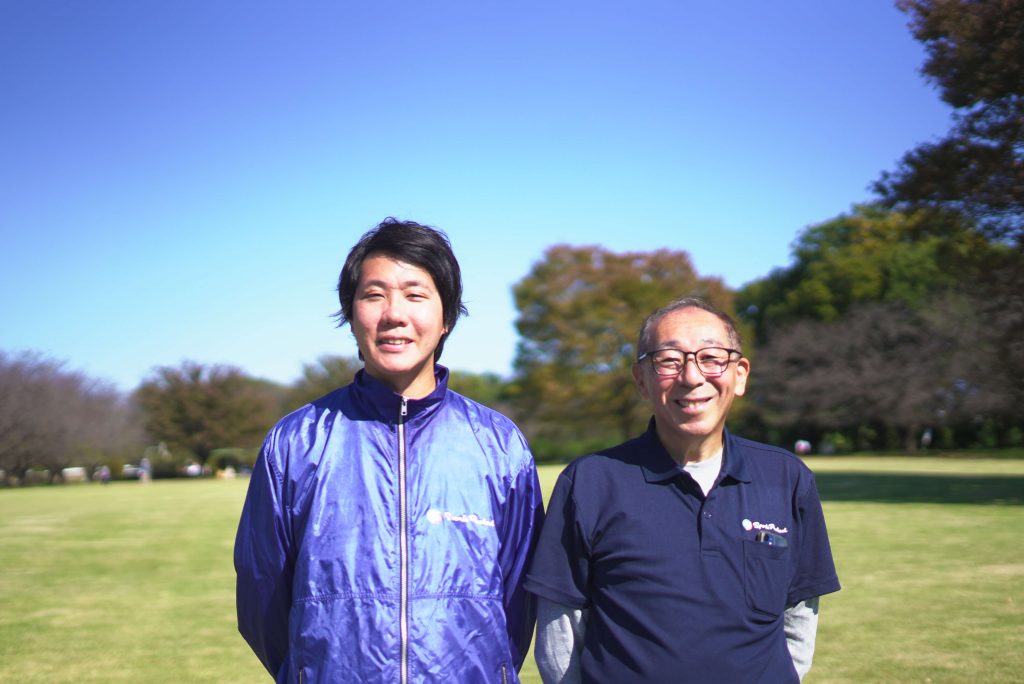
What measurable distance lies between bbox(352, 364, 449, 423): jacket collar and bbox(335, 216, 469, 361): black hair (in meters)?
0.27

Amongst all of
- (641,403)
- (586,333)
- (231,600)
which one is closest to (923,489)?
(231,600)

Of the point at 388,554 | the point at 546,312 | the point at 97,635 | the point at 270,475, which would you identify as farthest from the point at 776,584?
the point at 546,312

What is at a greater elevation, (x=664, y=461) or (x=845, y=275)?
(x=845, y=275)

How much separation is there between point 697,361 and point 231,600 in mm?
8110

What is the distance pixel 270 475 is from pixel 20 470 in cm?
5423

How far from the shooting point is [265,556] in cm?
257

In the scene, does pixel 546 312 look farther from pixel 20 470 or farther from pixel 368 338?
pixel 368 338

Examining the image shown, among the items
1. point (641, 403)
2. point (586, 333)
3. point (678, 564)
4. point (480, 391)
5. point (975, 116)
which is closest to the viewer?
point (678, 564)

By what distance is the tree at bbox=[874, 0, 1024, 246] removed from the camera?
17969mm

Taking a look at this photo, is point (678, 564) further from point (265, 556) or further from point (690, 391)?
point (265, 556)

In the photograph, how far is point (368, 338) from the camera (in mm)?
2695

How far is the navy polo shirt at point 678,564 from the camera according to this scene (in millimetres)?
2318

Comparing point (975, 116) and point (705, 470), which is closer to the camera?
point (705, 470)

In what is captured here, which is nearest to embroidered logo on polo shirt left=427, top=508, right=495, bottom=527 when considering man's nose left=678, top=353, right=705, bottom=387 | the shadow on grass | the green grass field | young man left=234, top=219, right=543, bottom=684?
young man left=234, top=219, right=543, bottom=684
